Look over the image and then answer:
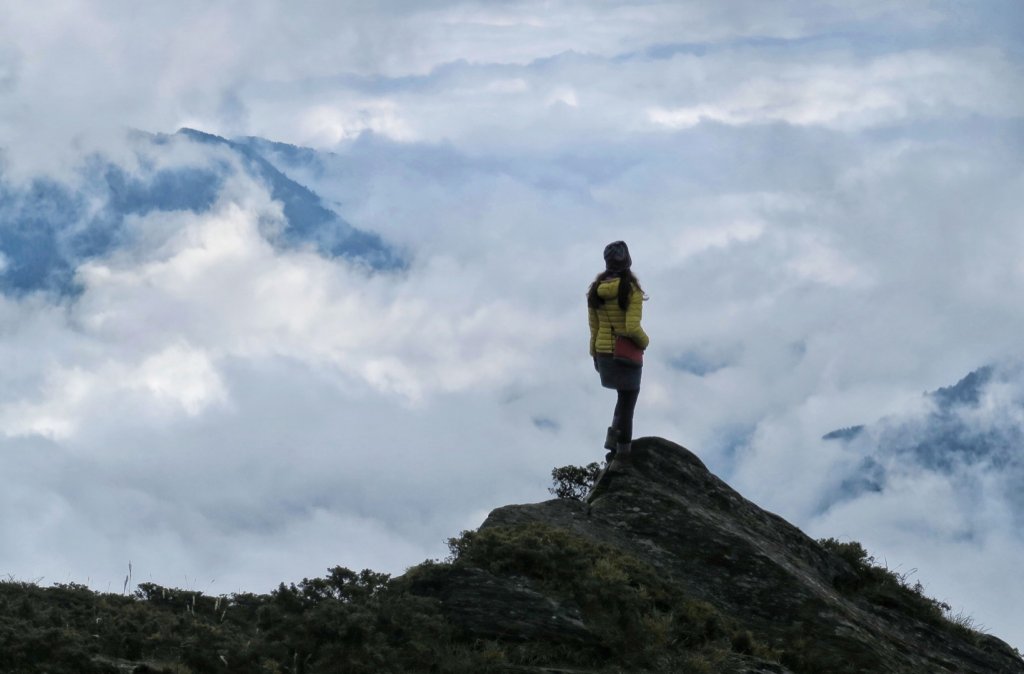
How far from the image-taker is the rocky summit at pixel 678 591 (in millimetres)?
13477

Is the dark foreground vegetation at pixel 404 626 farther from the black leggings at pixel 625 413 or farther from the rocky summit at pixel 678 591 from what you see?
the black leggings at pixel 625 413

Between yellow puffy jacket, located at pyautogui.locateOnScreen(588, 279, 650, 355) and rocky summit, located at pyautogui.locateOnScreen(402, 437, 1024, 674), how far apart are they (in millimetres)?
2169

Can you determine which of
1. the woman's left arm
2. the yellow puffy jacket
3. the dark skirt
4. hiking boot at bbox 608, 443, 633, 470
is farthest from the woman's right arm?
hiking boot at bbox 608, 443, 633, 470

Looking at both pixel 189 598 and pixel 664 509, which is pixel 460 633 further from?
pixel 664 509

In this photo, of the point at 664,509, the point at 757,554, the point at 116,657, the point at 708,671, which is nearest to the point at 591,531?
the point at 664,509

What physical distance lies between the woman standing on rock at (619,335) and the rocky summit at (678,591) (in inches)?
29.5

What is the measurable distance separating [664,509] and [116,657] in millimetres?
9035

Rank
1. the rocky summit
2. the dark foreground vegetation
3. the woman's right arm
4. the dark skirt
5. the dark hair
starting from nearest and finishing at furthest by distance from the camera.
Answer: the dark foreground vegetation → the rocky summit → the dark hair → the dark skirt → the woman's right arm

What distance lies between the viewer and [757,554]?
55.3 ft

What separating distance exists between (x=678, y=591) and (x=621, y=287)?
202 inches

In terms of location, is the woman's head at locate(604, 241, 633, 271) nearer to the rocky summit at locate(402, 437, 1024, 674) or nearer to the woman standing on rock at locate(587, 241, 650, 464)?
the woman standing on rock at locate(587, 241, 650, 464)

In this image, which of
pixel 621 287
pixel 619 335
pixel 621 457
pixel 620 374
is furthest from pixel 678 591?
pixel 621 287

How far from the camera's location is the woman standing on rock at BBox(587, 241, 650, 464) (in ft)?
59.2

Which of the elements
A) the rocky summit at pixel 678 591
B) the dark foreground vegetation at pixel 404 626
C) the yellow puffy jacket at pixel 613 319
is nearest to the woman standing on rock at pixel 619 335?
the yellow puffy jacket at pixel 613 319
